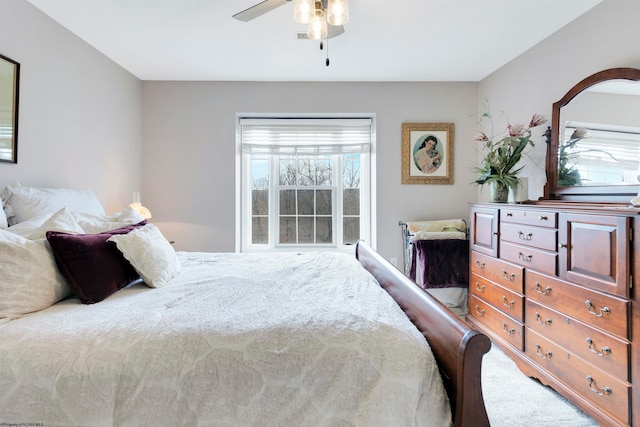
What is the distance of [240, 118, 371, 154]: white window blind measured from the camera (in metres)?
3.60

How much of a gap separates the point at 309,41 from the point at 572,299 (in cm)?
260

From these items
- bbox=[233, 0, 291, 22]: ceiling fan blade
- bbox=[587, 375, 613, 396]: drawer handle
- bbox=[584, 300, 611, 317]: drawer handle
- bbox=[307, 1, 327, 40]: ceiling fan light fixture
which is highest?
bbox=[233, 0, 291, 22]: ceiling fan blade

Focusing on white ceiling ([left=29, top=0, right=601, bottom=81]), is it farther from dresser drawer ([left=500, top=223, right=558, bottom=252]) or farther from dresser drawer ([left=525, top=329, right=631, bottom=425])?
dresser drawer ([left=525, top=329, right=631, bottom=425])

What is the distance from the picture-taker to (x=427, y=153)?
3.48 metres

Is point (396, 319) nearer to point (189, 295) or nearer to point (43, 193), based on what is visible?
point (189, 295)

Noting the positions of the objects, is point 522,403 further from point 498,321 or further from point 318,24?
point 318,24

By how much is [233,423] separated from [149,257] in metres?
0.99

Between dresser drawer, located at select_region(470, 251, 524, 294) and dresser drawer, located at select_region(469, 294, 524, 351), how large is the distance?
0.73 ft

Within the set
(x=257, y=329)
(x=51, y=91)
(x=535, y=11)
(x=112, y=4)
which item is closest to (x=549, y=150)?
(x=535, y=11)

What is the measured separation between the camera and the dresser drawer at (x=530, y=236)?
182 cm

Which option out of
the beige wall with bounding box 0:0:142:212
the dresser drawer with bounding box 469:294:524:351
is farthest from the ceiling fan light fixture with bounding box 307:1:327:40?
the dresser drawer with bounding box 469:294:524:351

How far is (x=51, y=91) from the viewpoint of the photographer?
7.34 ft

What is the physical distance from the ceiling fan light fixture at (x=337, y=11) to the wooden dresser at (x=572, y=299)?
64.9 inches

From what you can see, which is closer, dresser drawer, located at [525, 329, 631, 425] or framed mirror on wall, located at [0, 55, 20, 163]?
dresser drawer, located at [525, 329, 631, 425]
